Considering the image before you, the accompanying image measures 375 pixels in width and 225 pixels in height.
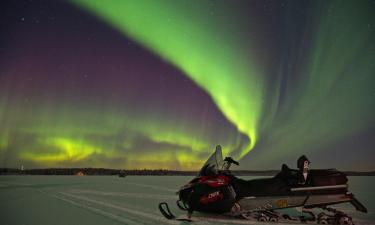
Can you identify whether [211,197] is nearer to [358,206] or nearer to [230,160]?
[230,160]

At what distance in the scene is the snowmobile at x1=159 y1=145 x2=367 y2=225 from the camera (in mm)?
6699

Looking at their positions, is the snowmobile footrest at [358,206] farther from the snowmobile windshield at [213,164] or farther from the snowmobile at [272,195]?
the snowmobile windshield at [213,164]

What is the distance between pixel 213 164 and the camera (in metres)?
7.49

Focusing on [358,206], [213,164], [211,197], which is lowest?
[358,206]

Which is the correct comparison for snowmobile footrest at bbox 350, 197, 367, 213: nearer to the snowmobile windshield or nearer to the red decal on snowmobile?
the red decal on snowmobile

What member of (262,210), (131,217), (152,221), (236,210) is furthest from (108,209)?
(262,210)

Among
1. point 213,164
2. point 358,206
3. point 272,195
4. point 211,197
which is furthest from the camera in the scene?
point 213,164

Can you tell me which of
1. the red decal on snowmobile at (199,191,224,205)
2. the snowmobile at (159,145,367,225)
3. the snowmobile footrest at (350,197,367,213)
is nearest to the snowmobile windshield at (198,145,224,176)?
the snowmobile at (159,145,367,225)

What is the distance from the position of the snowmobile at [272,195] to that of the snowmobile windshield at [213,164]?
0.22ft

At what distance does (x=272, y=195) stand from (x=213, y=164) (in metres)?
1.45

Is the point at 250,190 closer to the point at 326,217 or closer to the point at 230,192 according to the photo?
the point at 230,192

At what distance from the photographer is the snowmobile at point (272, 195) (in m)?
6.70

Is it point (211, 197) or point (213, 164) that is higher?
point (213, 164)

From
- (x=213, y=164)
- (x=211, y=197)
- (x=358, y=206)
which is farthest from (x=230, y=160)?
(x=358, y=206)
